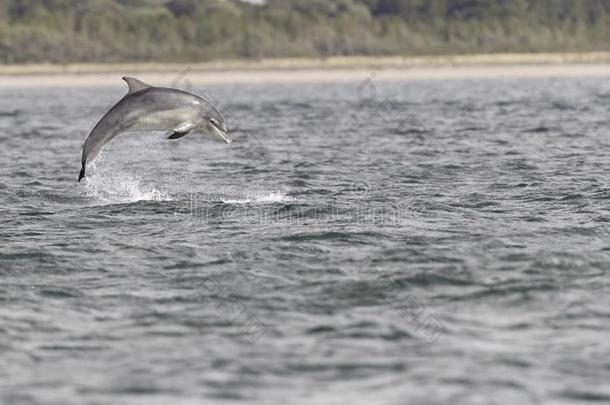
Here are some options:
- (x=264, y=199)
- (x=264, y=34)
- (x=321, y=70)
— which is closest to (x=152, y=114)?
(x=264, y=199)

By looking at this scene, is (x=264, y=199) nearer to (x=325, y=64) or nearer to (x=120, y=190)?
(x=120, y=190)

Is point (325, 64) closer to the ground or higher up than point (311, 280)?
closer to the ground

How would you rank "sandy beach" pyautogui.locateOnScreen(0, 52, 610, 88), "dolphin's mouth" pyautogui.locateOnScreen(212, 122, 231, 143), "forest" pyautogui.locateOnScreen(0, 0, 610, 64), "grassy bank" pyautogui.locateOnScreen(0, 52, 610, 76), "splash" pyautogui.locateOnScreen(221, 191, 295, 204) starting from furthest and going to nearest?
"forest" pyautogui.locateOnScreen(0, 0, 610, 64), "grassy bank" pyautogui.locateOnScreen(0, 52, 610, 76), "sandy beach" pyautogui.locateOnScreen(0, 52, 610, 88), "splash" pyautogui.locateOnScreen(221, 191, 295, 204), "dolphin's mouth" pyautogui.locateOnScreen(212, 122, 231, 143)

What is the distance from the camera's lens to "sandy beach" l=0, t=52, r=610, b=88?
112 m

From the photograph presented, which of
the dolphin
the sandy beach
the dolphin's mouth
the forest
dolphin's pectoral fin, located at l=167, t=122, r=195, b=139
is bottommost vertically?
the sandy beach

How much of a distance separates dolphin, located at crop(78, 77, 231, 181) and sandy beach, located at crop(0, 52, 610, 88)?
267 feet

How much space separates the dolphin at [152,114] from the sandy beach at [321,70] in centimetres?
8136

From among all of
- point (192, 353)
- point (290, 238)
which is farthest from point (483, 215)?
point (192, 353)

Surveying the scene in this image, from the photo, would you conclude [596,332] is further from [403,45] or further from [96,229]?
[403,45]

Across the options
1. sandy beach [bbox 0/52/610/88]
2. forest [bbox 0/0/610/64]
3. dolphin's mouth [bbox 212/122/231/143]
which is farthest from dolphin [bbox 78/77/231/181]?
forest [bbox 0/0/610/64]

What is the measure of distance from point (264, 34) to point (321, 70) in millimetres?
15224

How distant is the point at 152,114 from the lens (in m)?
20.9

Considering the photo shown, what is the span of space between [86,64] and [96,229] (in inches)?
4169

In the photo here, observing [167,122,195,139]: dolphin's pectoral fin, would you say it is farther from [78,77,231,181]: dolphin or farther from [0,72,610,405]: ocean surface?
[0,72,610,405]: ocean surface
